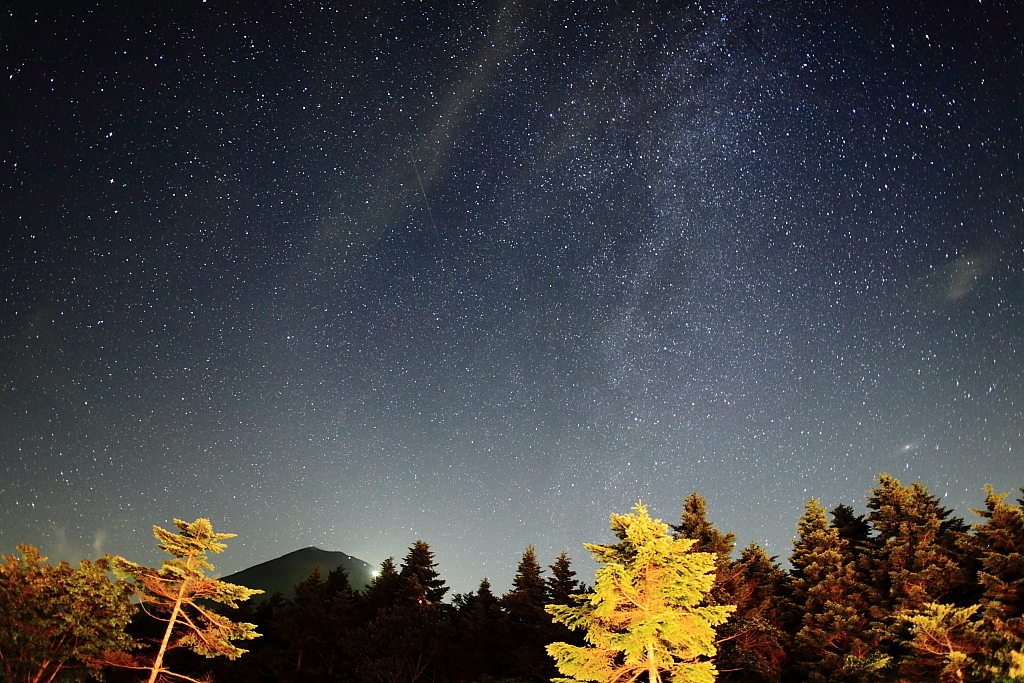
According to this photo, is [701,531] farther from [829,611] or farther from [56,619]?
[56,619]

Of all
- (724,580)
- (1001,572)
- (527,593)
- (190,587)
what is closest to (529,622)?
(527,593)

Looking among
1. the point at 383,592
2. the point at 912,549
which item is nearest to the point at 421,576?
the point at 383,592

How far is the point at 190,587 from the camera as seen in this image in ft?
68.9

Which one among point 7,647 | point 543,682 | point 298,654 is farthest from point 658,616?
point 298,654

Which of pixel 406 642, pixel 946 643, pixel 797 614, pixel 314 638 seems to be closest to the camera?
pixel 946 643

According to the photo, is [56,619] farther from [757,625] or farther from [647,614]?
[757,625]

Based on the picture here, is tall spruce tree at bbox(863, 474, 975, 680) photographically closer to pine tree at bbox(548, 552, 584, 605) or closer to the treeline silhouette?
Answer: the treeline silhouette

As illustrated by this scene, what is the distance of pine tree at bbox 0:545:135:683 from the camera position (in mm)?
23078

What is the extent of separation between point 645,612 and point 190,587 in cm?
1840

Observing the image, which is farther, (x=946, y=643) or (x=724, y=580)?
(x=724, y=580)

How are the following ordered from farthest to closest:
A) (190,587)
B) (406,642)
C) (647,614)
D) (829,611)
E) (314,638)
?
(314,638) → (406,642) → (829,611) → (190,587) → (647,614)

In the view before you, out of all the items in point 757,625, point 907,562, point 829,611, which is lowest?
point 757,625

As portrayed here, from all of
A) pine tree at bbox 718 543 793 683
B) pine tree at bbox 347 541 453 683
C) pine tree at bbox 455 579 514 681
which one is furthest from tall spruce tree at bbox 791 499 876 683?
pine tree at bbox 347 541 453 683

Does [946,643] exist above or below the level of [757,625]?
below
